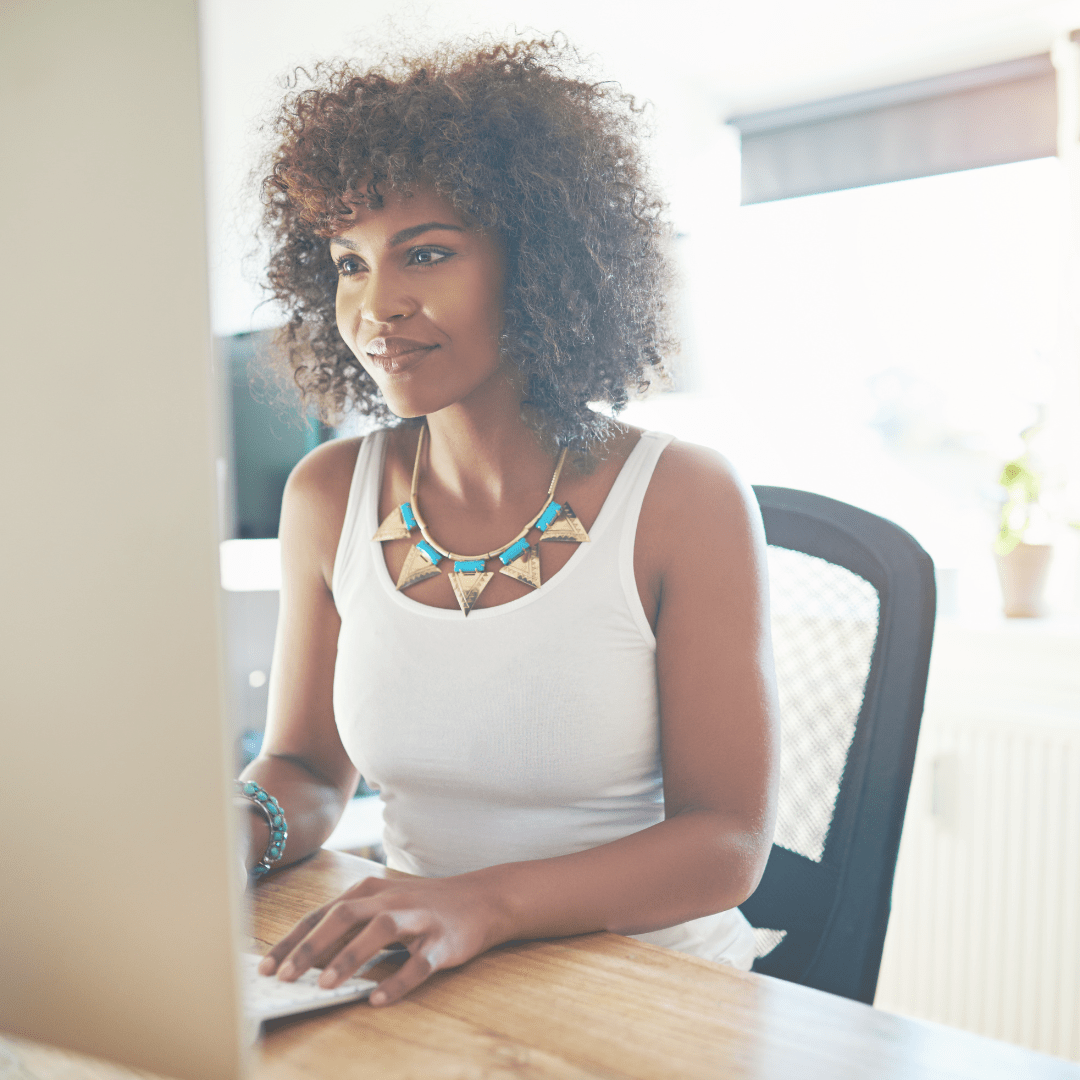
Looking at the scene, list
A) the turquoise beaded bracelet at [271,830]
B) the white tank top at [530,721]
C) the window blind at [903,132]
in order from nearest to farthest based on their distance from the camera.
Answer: the turquoise beaded bracelet at [271,830] → the white tank top at [530,721] → the window blind at [903,132]

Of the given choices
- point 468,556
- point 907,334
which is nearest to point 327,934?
point 468,556

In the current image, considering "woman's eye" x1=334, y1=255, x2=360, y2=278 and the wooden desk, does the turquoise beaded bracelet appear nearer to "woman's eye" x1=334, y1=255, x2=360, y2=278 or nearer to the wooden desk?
the wooden desk

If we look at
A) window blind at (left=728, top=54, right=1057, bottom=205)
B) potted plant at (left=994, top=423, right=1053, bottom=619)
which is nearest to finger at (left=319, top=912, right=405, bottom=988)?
potted plant at (left=994, top=423, right=1053, bottom=619)

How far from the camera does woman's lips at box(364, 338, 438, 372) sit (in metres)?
0.83

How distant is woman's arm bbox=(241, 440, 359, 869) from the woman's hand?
1.03 ft

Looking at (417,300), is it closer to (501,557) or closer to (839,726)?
(501,557)

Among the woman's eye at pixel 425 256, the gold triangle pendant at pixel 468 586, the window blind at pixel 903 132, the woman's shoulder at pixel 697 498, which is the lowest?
the gold triangle pendant at pixel 468 586

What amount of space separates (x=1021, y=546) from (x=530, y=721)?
5.26ft

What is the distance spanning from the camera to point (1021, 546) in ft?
6.66

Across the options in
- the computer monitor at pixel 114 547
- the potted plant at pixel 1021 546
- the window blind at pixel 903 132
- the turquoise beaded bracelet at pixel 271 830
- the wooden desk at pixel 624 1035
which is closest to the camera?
the computer monitor at pixel 114 547

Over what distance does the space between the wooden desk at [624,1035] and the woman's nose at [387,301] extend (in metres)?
0.52

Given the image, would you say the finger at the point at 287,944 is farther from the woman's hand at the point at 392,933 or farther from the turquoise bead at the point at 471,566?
the turquoise bead at the point at 471,566

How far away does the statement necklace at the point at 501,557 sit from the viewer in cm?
84

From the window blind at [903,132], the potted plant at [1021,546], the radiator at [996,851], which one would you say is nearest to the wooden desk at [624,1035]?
the radiator at [996,851]
